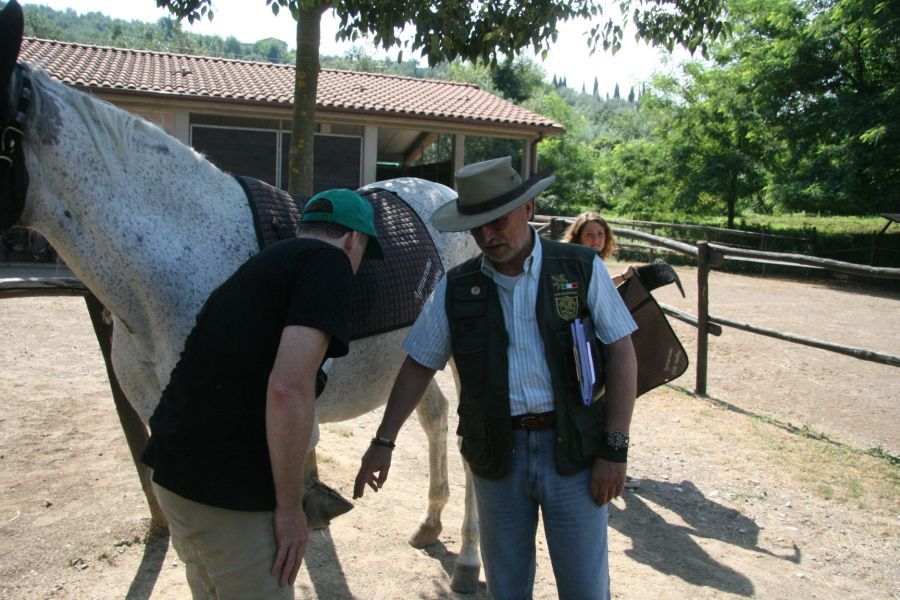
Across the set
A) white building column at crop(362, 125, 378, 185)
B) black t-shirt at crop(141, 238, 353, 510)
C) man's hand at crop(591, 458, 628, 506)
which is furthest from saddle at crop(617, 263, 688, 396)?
white building column at crop(362, 125, 378, 185)

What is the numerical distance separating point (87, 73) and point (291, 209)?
1400 centimetres

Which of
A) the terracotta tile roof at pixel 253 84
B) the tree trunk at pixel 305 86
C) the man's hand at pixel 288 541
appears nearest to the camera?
the man's hand at pixel 288 541

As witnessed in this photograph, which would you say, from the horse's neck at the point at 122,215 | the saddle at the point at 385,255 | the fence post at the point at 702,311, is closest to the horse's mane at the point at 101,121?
the horse's neck at the point at 122,215

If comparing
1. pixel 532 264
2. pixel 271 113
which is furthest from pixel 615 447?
pixel 271 113

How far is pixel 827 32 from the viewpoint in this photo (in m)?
18.7

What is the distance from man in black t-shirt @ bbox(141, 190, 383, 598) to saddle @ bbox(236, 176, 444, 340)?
0.73m

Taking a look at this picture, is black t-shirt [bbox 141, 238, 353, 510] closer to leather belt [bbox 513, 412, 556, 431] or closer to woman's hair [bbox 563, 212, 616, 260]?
leather belt [bbox 513, 412, 556, 431]

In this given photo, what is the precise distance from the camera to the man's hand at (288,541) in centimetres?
173

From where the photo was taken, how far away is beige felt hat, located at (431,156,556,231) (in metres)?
2.14

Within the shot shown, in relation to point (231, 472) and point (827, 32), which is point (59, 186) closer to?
point (231, 472)

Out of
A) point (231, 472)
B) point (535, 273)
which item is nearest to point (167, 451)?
point (231, 472)

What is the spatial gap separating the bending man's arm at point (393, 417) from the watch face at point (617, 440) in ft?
2.03

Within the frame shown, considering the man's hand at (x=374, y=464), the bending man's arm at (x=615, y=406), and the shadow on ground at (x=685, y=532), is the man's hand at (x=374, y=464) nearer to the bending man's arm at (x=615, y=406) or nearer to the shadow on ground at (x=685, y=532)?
the bending man's arm at (x=615, y=406)

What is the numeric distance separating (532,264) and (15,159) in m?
1.50
